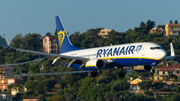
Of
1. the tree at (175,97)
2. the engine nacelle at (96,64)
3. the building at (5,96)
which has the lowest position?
the tree at (175,97)

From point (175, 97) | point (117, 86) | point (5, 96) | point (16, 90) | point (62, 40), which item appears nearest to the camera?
point (62, 40)

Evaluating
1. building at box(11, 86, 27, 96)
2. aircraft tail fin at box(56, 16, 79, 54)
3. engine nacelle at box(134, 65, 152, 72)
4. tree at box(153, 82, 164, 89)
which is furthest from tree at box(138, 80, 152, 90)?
engine nacelle at box(134, 65, 152, 72)

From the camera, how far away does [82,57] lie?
61.8 meters

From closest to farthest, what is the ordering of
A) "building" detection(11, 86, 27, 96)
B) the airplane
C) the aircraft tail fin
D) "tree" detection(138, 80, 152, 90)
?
the airplane
the aircraft tail fin
"tree" detection(138, 80, 152, 90)
"building" detection(11, 86, 27, 96)

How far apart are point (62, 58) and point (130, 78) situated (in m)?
141

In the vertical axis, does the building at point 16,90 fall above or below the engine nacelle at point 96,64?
below

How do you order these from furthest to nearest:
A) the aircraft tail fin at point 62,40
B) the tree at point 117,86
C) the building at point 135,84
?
the building at point 135,84, the tree at point 117,86, the aircraft tail fin at point 62,40

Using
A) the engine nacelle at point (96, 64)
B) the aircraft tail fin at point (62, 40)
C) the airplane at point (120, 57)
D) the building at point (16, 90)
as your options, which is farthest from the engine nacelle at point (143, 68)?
the building at point (16, 90)

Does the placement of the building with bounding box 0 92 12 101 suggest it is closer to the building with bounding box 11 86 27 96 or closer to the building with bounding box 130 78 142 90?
the building with bounding box 11 86 27 96

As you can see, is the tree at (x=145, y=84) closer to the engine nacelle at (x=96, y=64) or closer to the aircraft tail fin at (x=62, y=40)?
the aircraft tail fin at (x=62, y=40)

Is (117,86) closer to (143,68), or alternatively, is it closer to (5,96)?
(5,96)

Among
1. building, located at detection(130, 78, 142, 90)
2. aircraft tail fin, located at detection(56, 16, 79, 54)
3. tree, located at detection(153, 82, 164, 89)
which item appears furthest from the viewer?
building, located at detection(130, 78, 142, 90)

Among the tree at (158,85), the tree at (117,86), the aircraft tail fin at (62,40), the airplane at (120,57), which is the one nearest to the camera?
the airplane at (120,57)

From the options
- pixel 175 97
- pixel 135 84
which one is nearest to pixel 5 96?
pixel 135 84
